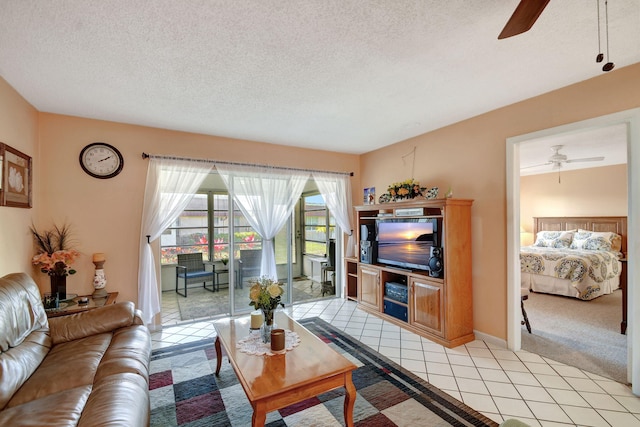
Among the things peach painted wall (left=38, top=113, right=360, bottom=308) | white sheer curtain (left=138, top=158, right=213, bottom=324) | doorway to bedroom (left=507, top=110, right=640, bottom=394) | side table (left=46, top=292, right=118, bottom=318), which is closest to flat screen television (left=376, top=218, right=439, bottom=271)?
doorway to bedroom (left=507, top=110, right=640, bottom=394)

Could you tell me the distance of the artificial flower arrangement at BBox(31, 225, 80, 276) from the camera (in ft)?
9.27

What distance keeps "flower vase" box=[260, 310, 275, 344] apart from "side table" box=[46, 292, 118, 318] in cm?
167

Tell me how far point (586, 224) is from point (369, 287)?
18.2 feet

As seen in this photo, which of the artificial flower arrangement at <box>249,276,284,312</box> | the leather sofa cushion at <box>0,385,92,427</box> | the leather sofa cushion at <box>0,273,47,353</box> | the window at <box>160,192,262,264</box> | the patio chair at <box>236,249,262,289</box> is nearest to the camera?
the leather sofa cushion at <box>0,385,92,427</box>

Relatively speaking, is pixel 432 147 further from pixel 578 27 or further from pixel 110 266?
pixel 110 266

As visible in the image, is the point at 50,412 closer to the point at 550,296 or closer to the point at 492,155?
the point at 492,155

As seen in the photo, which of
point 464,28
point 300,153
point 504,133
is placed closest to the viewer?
point 464,28

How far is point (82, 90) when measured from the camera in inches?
102

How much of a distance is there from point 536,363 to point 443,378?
100 cm

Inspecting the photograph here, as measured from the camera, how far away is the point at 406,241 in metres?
3.73

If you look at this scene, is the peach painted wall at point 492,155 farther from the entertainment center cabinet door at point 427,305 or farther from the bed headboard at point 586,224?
the bed headboard at point 586,224

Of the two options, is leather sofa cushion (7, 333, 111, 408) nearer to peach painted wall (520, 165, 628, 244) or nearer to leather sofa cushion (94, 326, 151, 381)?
leather sofa cushion (94, 326, 151, 381)

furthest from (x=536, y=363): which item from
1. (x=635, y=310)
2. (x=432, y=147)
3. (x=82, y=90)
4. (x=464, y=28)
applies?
(x=82, y=90)

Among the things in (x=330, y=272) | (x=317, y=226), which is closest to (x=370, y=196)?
(x=317, y=226)
